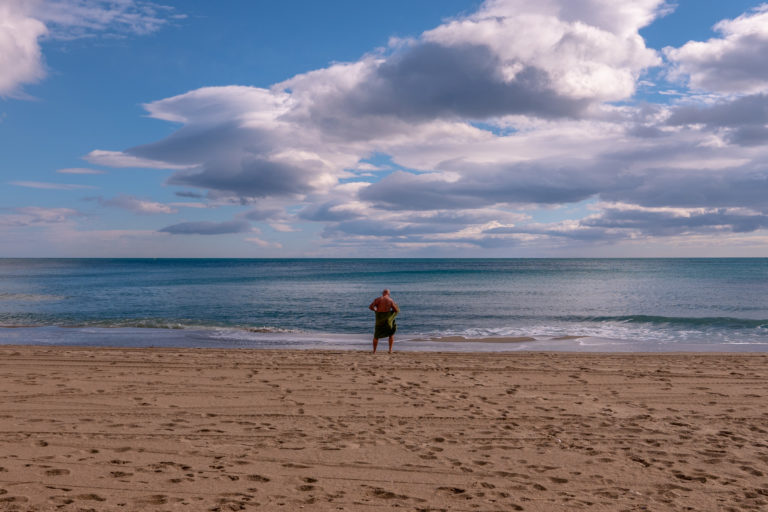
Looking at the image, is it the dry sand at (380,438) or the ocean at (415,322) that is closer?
the dry sand at (380,438)

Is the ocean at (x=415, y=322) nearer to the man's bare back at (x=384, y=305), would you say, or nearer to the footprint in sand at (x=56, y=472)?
the man's bare back at (x=384, y=305)

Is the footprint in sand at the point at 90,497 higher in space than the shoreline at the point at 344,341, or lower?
higher

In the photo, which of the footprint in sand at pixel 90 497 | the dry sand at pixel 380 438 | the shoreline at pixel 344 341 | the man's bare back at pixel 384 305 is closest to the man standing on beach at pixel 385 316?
the man's bare back at pixel 384 305

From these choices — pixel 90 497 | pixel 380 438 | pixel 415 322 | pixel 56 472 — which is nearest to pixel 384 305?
pixel 380 438

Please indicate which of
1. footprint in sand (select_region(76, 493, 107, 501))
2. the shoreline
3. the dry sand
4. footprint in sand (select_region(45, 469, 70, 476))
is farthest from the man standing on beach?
footprint in sand (select_region(76, 493, 107, 501))

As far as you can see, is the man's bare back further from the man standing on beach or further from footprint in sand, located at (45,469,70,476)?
footprint in sand, located at (45,469,70,476)

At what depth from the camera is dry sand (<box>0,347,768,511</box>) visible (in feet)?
16.2

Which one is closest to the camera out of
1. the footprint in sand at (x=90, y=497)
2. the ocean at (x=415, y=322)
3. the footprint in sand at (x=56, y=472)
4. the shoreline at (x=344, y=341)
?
the footprint in sand at (x=90, y=497)

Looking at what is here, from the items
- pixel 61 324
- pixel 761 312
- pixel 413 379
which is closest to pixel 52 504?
pixel 413 379

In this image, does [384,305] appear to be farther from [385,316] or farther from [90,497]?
[90,497]

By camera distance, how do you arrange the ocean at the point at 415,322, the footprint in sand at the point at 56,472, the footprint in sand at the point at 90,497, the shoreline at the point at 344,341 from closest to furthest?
1. the footprint in sand at the point at 90,497
2. the footprint in sand at the point at 56,472
3. the shoreline at the point at 344,341
4. the ocean at the point at 415,322

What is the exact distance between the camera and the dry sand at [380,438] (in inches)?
195

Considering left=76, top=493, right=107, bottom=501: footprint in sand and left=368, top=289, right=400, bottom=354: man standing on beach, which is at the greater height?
left=368, top=289, right=400, bottom=354: man standing on beach

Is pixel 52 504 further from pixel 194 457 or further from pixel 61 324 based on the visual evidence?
pixel 61 324
